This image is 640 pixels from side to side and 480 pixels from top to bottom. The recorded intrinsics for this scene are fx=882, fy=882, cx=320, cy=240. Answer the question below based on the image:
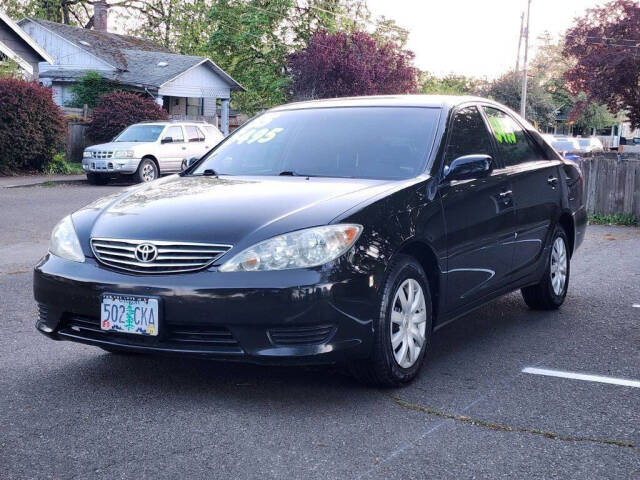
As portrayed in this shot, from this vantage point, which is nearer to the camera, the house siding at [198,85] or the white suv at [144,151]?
the white suv at [144,151]

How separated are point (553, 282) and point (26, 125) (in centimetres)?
1945

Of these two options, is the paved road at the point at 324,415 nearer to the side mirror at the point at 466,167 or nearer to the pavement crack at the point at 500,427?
the pavement crack at the point at 500,427

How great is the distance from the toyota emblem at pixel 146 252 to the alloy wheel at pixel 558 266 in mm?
3583

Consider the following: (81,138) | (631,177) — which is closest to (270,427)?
(631,177)

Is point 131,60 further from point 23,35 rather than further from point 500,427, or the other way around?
point 500,427

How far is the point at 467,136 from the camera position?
5.73 m

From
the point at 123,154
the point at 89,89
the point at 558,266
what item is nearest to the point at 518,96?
the point at 89,89

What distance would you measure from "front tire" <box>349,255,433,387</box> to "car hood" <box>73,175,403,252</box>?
0.47 metres

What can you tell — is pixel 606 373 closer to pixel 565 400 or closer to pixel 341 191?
pixel 565 400

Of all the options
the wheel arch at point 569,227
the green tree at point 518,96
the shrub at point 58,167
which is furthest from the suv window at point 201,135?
the green tree at point 518,96

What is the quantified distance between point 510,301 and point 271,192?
329 centimetres

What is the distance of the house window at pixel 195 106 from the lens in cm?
4291

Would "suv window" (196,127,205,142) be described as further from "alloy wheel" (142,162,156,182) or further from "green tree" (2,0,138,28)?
"green tree" (2,0,138,28)

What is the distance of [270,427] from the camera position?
160 inches
